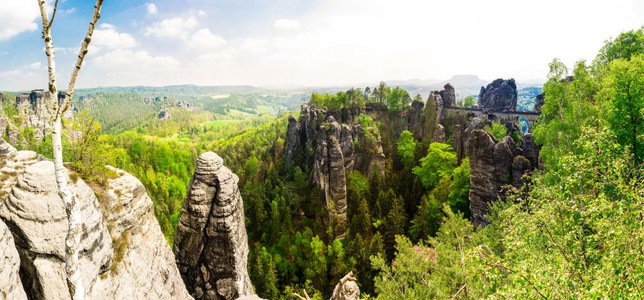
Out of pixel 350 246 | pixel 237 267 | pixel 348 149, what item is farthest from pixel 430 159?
pixel 237 267

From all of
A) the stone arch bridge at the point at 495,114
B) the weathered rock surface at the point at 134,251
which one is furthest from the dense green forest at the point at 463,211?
the stone arch bridge at the point at 495,114

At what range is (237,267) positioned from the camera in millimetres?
15672

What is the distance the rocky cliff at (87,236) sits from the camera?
838 centimetres

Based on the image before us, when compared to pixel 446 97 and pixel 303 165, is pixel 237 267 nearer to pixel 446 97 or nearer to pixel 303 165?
pixel 303 165

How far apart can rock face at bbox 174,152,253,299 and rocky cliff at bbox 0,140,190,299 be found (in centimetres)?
241

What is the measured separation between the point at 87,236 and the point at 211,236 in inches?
267

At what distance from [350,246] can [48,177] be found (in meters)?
30.0

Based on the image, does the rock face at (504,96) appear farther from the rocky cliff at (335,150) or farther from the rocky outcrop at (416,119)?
the rocky cliff at (335,150)

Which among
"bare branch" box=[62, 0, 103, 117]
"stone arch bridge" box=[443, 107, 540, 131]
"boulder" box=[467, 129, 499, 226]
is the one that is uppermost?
"bare branch" box=[62, 0, 103, 117]

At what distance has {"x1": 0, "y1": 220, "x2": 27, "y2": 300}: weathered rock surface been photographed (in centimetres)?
689

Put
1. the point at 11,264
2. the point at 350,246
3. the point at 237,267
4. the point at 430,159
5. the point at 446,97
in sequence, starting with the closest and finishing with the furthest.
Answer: the point at 11,264
the point at 237,267
the point at 350,246
the point at 430,159
the point at 446,97

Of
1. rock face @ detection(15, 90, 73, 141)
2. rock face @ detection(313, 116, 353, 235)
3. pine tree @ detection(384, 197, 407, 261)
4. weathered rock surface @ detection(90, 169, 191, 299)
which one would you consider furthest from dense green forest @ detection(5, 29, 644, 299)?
rock face @ detection(15, 90, 73, 141)

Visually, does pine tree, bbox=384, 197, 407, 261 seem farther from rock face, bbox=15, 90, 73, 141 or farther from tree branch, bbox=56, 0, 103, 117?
rock face, bbox=15, 90, 73, 141

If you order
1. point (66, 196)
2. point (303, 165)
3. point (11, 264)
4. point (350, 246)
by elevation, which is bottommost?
point (350, 246)
